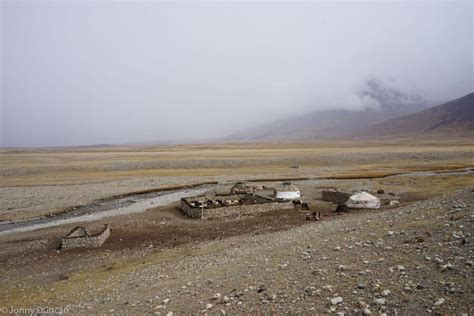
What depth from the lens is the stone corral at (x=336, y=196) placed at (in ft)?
109

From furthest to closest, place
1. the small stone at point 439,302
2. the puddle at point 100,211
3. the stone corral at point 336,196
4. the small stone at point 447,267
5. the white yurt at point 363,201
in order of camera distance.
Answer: the stone corral at point 336,196
the puddle at point 100,211
the white yurt at point 363,201
the small stone at point 447,267
the small stone at point 439,302

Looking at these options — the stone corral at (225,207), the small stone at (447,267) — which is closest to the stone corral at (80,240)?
the stone corral at (225,207)

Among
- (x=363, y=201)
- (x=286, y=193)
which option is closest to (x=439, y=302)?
(x=363, y=201)

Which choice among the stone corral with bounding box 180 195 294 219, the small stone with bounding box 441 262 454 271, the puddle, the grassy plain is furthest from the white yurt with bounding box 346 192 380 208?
the grassy plain

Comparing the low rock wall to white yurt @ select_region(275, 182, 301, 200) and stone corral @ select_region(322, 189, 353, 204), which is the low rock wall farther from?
stone corral @ select_region(322, 189, 353, 204)

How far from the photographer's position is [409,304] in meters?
8.00

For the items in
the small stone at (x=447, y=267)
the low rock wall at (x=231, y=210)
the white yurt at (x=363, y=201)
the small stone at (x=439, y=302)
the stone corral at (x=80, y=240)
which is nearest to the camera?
the small stone at (x=439, y=302)

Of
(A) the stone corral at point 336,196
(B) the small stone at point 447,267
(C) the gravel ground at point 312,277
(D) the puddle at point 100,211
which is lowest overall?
(D) the puddle at point 100,211

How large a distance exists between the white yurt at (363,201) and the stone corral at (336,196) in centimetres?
231

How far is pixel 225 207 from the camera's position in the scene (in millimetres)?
29156

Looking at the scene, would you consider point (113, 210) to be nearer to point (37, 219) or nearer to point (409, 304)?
point (37, 219)

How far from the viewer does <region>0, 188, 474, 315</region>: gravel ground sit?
8578mm

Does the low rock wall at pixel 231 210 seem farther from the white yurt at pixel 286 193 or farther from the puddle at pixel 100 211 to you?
the puddle at pixel 100 211

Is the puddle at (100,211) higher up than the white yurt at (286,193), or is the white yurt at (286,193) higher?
the white yurt at (286,193)
